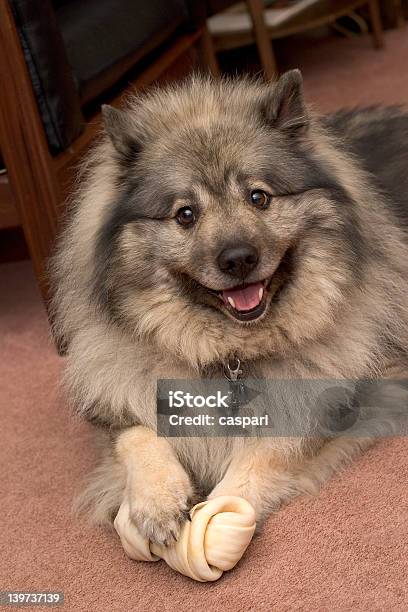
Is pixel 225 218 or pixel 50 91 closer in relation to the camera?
pixel 225 218

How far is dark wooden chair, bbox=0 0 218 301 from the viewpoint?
2.03 metres

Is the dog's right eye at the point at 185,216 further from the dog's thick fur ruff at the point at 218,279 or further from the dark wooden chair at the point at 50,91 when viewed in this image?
the dark wooden chair at the point at 50,91

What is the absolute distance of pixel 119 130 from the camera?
157 cm

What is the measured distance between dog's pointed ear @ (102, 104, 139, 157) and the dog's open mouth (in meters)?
0.36

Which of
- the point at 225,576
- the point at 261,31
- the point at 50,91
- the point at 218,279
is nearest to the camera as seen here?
the point at 225,576

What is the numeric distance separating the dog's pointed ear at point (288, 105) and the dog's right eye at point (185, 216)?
26cm

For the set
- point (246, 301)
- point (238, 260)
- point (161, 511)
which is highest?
point (238, 260)

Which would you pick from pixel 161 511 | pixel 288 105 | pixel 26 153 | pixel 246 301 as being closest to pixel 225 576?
pixel 161 511

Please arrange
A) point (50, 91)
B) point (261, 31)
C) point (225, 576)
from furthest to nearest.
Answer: point (261, 31) < point (50, 91) < point (225, 576)

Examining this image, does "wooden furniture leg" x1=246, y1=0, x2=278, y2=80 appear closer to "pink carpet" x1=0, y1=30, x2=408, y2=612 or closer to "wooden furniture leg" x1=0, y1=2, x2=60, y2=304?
"wooden furniture leg" x1=0, y1=2, x2=60, y2=304

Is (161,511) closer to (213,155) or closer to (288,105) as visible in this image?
(213,155)

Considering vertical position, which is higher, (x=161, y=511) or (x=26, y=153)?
(x=26, y=153)

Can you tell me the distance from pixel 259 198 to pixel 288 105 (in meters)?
0.22

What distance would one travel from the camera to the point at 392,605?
1.23 m
